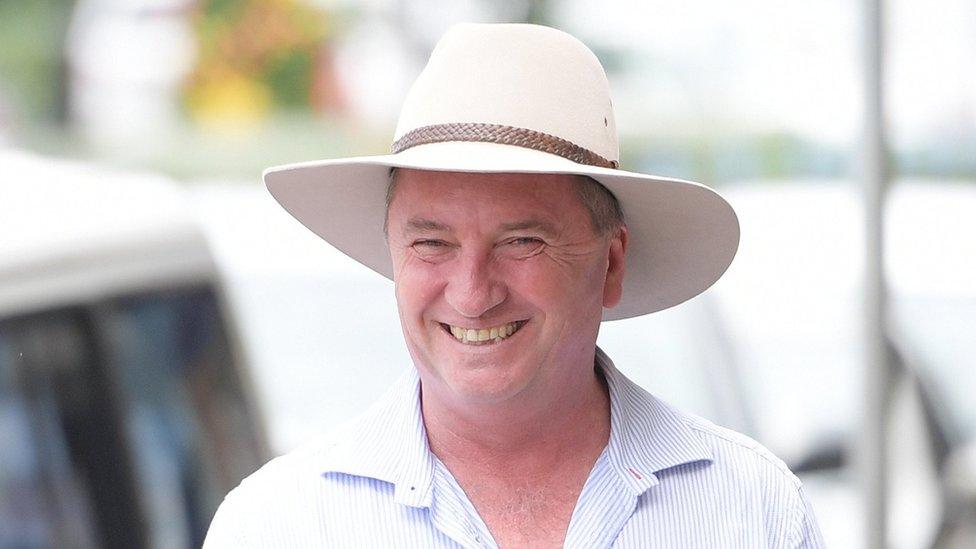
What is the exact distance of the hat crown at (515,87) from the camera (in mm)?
2148

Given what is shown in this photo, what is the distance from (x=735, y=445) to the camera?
2277 millimetres

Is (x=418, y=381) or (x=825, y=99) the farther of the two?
(x=825, y=99)

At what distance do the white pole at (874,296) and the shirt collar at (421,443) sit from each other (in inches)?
73.0

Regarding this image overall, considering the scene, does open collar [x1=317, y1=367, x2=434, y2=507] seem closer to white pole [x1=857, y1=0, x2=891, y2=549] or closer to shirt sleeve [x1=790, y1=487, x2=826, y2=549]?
shirt sleeve [x1=790, y1=487, x2=826, y2=549]

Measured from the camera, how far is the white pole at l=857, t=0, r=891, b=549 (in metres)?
3.99

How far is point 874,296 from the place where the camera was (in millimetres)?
4078

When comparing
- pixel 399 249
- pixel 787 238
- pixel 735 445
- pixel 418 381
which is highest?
pixel 787 238

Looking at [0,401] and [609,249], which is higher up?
[0,401]

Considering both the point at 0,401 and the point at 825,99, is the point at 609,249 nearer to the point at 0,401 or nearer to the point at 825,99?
the point at 0,401

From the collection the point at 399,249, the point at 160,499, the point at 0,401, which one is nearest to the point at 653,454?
the point at 399,249

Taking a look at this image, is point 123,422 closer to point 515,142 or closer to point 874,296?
point 874,296

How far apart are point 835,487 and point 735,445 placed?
4.74 meters

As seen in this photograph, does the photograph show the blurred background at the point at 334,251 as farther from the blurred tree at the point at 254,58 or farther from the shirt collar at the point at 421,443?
the shirt collar at the point at 421,443

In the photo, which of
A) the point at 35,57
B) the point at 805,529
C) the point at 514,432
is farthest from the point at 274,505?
the point at 35,57
